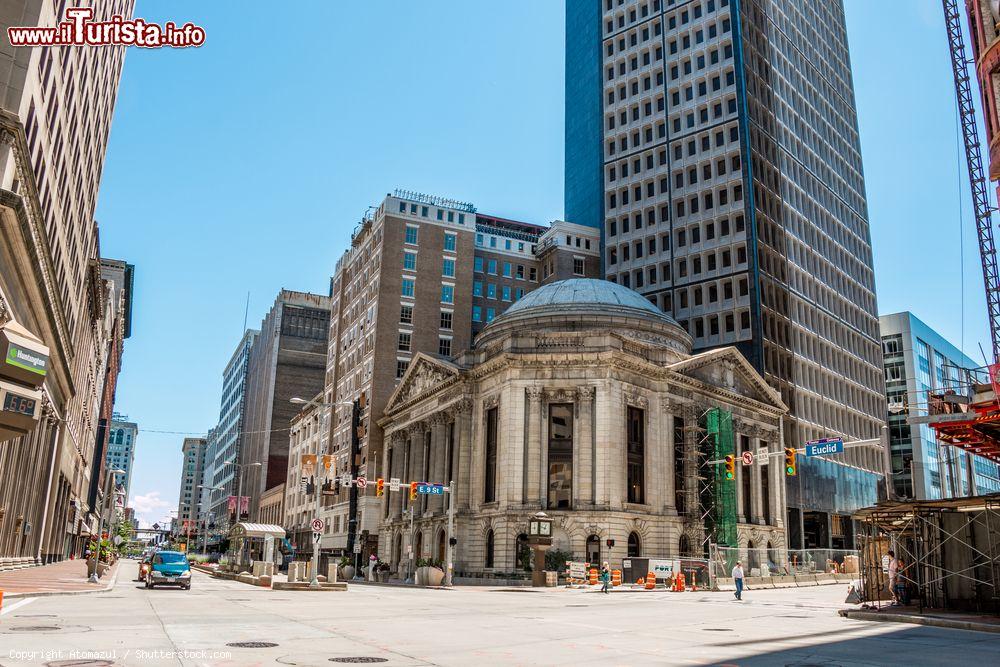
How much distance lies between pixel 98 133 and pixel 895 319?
12157 centimetres

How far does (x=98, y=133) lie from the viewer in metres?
53.4

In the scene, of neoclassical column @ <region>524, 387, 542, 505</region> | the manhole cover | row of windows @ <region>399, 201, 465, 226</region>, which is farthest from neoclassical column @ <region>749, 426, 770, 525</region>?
the manhole cover

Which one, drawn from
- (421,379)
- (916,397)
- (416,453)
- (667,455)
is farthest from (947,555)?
(916,397)

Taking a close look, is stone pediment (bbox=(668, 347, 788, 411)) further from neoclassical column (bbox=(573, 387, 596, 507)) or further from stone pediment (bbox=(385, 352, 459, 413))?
stone pediment (bbox=(385, 352, 459, 413))

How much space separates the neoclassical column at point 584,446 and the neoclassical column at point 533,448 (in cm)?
284

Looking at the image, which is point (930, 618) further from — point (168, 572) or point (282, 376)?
point (282, 376)

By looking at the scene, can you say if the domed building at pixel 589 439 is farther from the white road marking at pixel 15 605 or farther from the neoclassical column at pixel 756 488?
the white road marking at pixel 15 605

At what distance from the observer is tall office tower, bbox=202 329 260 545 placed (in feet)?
519

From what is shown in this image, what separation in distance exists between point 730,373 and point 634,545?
69.6 feet

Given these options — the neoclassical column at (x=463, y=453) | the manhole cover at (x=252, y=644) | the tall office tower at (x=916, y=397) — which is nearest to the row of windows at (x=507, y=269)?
the neoclassical column at (x=463, y=453)

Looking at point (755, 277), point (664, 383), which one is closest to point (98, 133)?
point (664, 383)

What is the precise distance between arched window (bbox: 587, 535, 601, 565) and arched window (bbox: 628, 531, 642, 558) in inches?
126

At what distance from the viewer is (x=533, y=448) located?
63844 millimetres

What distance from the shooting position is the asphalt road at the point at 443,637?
13.2m
